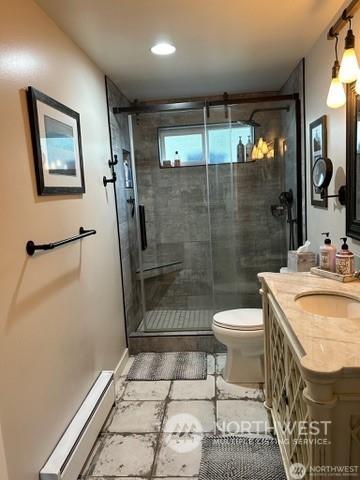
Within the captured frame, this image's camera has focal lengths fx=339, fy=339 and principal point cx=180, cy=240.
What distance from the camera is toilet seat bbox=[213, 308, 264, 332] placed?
7.72 ft

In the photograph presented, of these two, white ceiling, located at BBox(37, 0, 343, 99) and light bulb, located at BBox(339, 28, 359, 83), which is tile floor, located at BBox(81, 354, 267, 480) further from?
white ceiling, located at BBox(37, 0, 343, 99)

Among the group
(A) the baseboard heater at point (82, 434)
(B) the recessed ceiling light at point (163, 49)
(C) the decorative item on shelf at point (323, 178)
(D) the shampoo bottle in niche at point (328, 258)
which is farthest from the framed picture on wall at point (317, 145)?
(A) the baseboard heater at point (82, 434)

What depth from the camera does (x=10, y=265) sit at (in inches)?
51.8

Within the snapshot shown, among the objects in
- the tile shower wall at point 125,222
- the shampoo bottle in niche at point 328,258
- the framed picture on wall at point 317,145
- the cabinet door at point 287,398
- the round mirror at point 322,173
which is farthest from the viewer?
the tile shower wall at point 125,222

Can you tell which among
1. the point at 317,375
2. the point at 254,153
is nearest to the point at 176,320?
the point at 254,153

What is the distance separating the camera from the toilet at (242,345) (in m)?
2.35

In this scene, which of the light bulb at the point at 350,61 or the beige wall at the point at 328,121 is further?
the beige wall at the point at 328,121

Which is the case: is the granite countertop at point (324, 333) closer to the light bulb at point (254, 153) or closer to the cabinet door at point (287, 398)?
the cabinet door at point (287, 398)

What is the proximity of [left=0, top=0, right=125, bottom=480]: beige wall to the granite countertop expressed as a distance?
1057 mm

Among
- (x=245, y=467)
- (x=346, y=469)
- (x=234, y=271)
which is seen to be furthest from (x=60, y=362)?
(x=234, y=271)

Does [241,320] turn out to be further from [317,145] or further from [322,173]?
[317,145]

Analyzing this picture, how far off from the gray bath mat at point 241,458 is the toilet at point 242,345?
0.57m

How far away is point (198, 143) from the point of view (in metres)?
3.42

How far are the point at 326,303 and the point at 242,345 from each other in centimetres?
97
